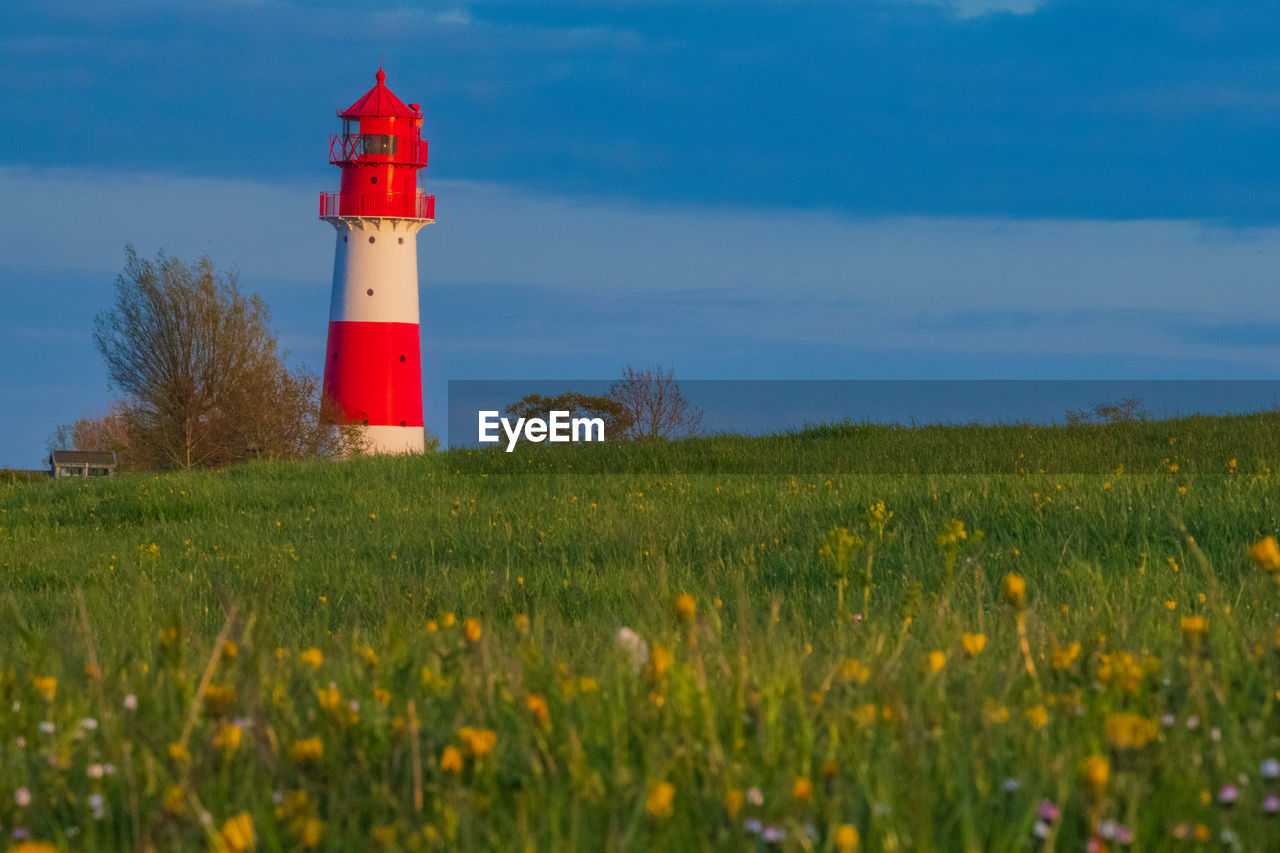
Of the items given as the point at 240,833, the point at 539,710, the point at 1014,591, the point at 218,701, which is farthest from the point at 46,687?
the point at 1014,591

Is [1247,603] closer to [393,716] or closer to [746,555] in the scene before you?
[746,555]

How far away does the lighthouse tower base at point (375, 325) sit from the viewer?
3734cm

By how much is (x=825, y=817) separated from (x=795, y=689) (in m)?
0.61

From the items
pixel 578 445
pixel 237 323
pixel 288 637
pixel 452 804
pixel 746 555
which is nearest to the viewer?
pixel 452 804

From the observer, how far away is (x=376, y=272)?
37375mm

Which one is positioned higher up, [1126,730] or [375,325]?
[375,325]

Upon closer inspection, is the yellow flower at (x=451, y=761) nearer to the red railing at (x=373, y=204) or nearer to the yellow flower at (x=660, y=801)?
the yellow flower at (x=660, y=801)

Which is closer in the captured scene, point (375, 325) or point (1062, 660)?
point (1062, 660)

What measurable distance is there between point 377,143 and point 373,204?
2359 millimetres

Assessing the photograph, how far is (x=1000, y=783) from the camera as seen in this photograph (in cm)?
218

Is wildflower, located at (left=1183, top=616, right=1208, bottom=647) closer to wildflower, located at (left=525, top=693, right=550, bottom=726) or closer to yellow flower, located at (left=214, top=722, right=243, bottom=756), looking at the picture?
wildflower, located at (left=525, top=693, right=550, bottom=726)

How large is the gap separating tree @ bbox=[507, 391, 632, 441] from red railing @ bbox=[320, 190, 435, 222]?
1054cm

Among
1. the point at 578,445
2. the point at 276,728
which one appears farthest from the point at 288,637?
the point at 578,445

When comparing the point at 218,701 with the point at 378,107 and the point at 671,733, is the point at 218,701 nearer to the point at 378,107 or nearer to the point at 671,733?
the point at 671,733
